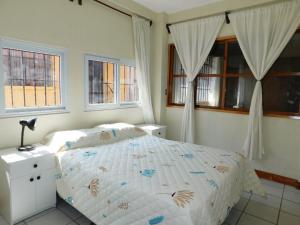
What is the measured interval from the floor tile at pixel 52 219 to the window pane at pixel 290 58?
11.0 feet

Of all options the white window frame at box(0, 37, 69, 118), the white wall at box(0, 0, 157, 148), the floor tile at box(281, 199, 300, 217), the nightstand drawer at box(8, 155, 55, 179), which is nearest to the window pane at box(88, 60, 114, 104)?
the white wall at box(0, 0, 157, 148)

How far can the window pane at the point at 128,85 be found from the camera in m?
3.66

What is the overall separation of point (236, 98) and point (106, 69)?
221 centimetres

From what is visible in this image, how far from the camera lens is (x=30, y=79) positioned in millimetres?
2482

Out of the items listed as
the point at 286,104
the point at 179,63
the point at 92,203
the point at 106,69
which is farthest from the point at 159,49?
the point at 92,203

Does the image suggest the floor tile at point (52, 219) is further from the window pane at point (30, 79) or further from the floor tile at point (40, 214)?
the window pane at point (30, 79)

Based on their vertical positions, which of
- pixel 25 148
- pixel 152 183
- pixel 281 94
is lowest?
pixel 152 183

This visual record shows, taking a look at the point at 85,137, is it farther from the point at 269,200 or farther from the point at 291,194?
the point at 291,194

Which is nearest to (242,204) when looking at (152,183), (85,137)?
(152,183)

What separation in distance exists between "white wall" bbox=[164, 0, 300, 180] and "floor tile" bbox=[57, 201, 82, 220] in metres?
2.39

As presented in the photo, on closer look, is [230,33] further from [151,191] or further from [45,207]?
[45,207]

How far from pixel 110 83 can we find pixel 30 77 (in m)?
1.25

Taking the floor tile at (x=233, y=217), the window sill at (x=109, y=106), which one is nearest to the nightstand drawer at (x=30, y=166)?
the window sill at (x=109, y=106)

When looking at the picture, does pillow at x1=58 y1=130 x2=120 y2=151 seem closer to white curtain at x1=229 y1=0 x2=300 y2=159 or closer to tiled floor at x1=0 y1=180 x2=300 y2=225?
tiled floor at x1=0 y1=180 x2=300 y2=225
